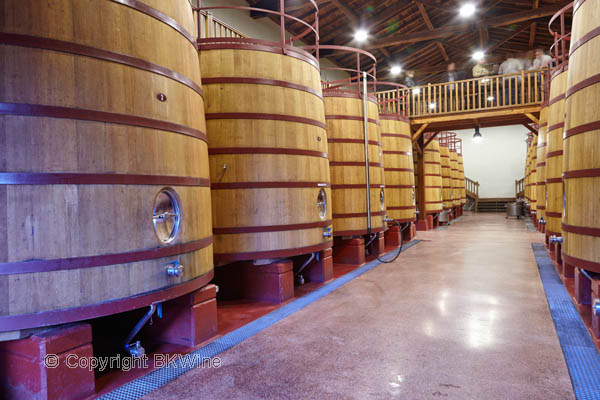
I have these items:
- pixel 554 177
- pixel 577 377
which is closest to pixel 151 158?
pixel 577 377

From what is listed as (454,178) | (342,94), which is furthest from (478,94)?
(342,94)

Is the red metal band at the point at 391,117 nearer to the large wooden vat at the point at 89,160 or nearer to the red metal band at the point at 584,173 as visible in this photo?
the red metal band at the point at 584,173

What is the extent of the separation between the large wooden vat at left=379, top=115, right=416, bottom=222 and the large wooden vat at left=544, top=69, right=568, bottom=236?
3797 millimetres

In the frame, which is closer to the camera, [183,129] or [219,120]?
[183,129]

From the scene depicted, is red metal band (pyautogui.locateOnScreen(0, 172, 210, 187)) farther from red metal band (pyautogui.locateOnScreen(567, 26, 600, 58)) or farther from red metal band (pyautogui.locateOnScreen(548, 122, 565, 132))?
red metal band (pyautogui.locateOnScreen(548, 122, 565, 132))

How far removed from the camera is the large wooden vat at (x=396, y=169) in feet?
28.1

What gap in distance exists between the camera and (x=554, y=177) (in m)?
4.77

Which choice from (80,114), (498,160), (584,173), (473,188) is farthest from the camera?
(473,188)

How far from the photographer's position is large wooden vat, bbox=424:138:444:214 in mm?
12297

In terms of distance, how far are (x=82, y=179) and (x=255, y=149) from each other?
6.10 ft

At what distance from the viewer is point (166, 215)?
2441mm

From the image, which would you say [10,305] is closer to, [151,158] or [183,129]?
[151,158]

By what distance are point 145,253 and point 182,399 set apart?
2.77 feet

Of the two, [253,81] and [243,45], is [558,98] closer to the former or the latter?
[253,81]
